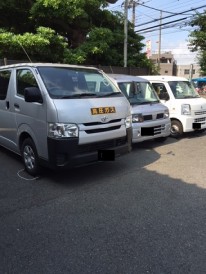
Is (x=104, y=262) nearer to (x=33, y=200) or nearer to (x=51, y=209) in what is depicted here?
(x=51, y=209)

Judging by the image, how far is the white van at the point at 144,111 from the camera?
7098mm

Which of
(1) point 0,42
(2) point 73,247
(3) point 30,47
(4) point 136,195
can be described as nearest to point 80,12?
(3) point 30,47

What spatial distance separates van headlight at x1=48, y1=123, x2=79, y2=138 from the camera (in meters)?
4.58

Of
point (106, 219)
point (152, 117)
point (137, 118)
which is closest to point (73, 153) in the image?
point (106, 219)

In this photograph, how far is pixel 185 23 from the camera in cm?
1898

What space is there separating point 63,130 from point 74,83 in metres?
1.12

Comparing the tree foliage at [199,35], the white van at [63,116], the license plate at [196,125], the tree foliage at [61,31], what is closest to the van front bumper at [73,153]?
the white van at [63,116]

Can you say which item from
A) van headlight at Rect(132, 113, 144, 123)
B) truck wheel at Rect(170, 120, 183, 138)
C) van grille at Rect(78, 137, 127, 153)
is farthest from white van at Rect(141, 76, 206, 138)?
van grille at Rect(78, 137, 127, 153)

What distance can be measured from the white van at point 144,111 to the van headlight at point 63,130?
263cm

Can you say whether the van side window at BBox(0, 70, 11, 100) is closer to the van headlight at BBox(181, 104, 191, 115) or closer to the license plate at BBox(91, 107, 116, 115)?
the license plate at BBox(91, 107, 116, 115)

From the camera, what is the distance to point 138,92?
25.8 ft

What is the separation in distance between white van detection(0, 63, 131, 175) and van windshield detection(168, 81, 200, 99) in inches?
136

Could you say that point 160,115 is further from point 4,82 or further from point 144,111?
point 4,82

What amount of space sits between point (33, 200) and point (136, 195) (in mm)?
1501
